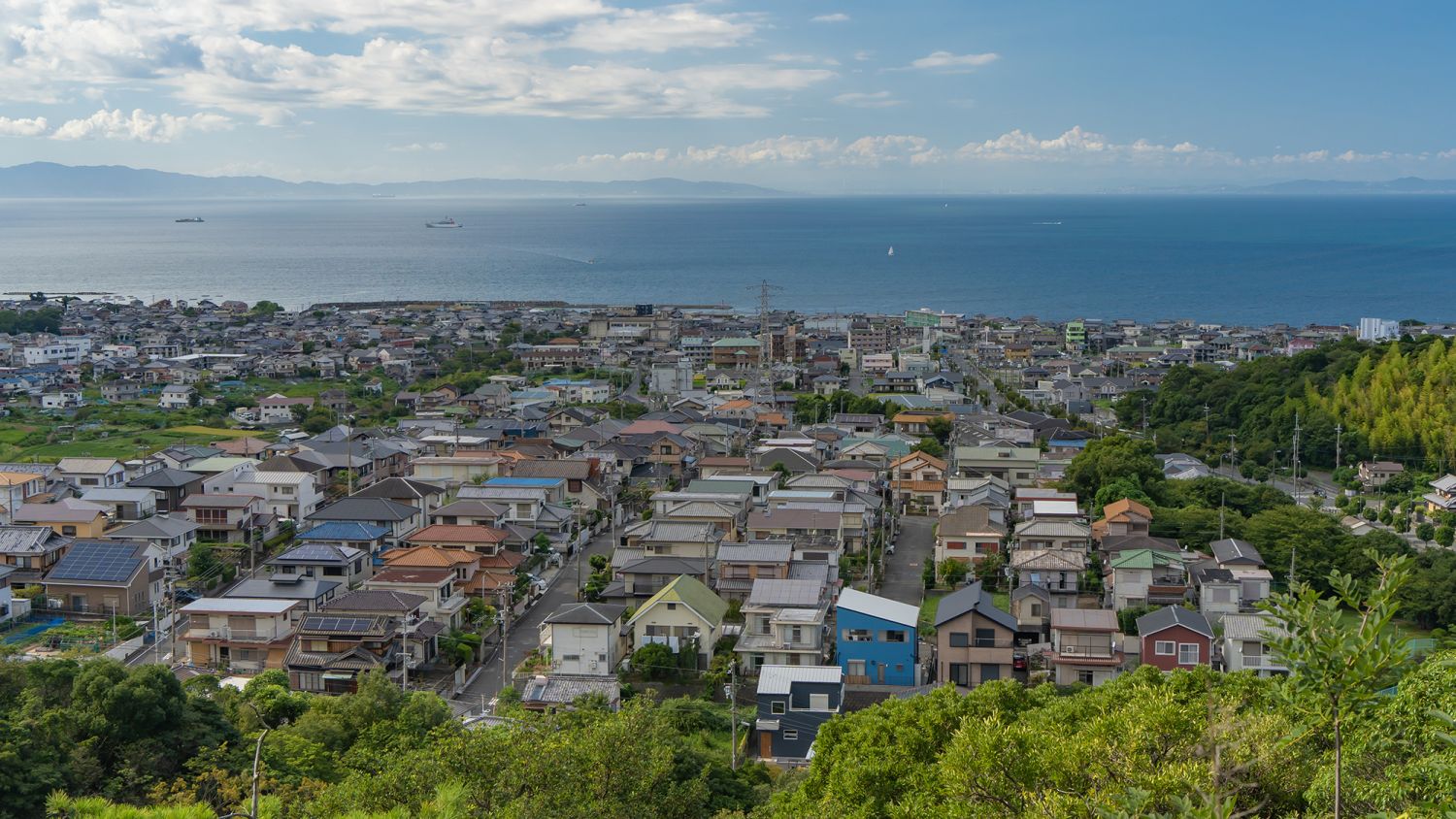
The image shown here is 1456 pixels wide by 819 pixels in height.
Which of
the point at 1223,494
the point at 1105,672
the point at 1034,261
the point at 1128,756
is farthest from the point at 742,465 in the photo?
the point at 1034,261

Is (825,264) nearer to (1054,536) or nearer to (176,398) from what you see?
(176,398)

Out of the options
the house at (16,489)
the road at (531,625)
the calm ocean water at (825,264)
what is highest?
the calm ocean water at (825,264)

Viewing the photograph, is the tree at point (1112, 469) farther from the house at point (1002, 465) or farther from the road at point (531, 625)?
the road at point (531, 625)

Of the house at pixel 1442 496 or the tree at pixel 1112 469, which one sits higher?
the tree at pixel 1112 469

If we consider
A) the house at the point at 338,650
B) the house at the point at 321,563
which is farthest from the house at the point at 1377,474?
the house at the point at 338,650

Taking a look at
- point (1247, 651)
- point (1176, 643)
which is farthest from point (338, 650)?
point (1247, 651)
